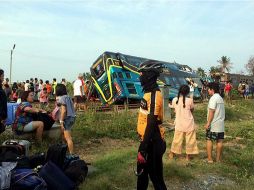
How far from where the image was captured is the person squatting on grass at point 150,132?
4969mm

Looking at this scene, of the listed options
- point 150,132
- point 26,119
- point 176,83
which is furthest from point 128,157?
point 176,83

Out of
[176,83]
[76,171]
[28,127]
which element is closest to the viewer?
[76,171]

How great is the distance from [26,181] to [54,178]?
42 centimetres

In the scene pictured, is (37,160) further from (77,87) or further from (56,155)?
(77,87)

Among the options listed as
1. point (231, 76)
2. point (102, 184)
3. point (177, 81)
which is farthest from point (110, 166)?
point (231, 76)

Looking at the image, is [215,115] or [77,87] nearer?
[215,115]

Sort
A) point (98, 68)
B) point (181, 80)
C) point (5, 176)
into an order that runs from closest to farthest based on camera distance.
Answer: point (5, 176), point (98, 68), point (181, 80)

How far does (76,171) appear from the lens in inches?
236

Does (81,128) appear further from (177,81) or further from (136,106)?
(177,81)

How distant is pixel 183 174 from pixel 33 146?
11.1 ft

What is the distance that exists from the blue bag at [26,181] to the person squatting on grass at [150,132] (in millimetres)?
1259

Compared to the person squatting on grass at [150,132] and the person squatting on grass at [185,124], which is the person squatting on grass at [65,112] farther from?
the person squatting on grass at [150,132]

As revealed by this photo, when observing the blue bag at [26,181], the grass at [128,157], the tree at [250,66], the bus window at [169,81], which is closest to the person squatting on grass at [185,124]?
the grass at [128,157]

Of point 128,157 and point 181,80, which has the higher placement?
point 181,80
